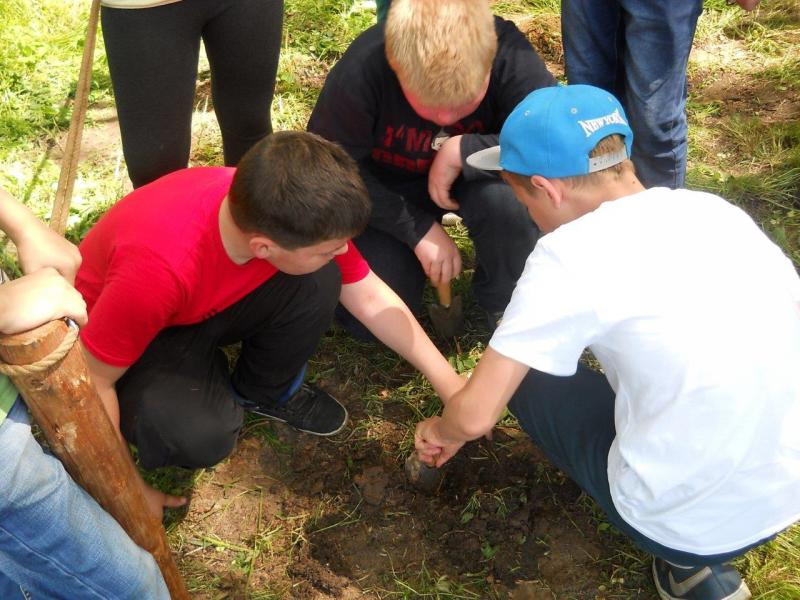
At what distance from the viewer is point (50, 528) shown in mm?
1383

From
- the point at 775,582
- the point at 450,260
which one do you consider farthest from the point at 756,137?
the point at 775,582

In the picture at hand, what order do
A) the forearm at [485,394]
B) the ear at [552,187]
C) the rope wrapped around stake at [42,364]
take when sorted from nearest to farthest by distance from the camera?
the rope wrapped around stake at [42,364] < the forearm at [485,394] < the ear at [552,187]

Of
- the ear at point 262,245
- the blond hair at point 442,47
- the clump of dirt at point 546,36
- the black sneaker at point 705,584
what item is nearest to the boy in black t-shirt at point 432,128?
the blond hair at point 442,47

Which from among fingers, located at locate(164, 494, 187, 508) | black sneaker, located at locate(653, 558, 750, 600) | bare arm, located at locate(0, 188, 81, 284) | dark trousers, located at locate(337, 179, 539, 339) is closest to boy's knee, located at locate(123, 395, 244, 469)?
fingers, located at locate(164, 494, 187, 508)

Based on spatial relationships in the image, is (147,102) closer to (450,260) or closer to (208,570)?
(450,260)

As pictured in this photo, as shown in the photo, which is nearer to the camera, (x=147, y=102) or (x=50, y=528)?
(x=50, y=528)

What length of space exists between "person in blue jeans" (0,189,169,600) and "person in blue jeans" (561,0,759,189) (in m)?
1.85

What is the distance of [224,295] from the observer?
2.04 m

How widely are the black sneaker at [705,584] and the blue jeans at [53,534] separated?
4.29 feet

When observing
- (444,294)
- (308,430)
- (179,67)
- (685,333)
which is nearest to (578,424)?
(685,333)

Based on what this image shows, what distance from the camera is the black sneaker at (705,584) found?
1985mm

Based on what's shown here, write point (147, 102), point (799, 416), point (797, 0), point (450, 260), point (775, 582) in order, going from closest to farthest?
point (799, 416), point (775, 582), point (147, 102), point (450, 260), point (797, 0)

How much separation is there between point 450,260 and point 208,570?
1170 mm

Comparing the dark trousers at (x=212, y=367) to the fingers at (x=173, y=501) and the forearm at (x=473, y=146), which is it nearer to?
the fingers at (x=173, y=501)
